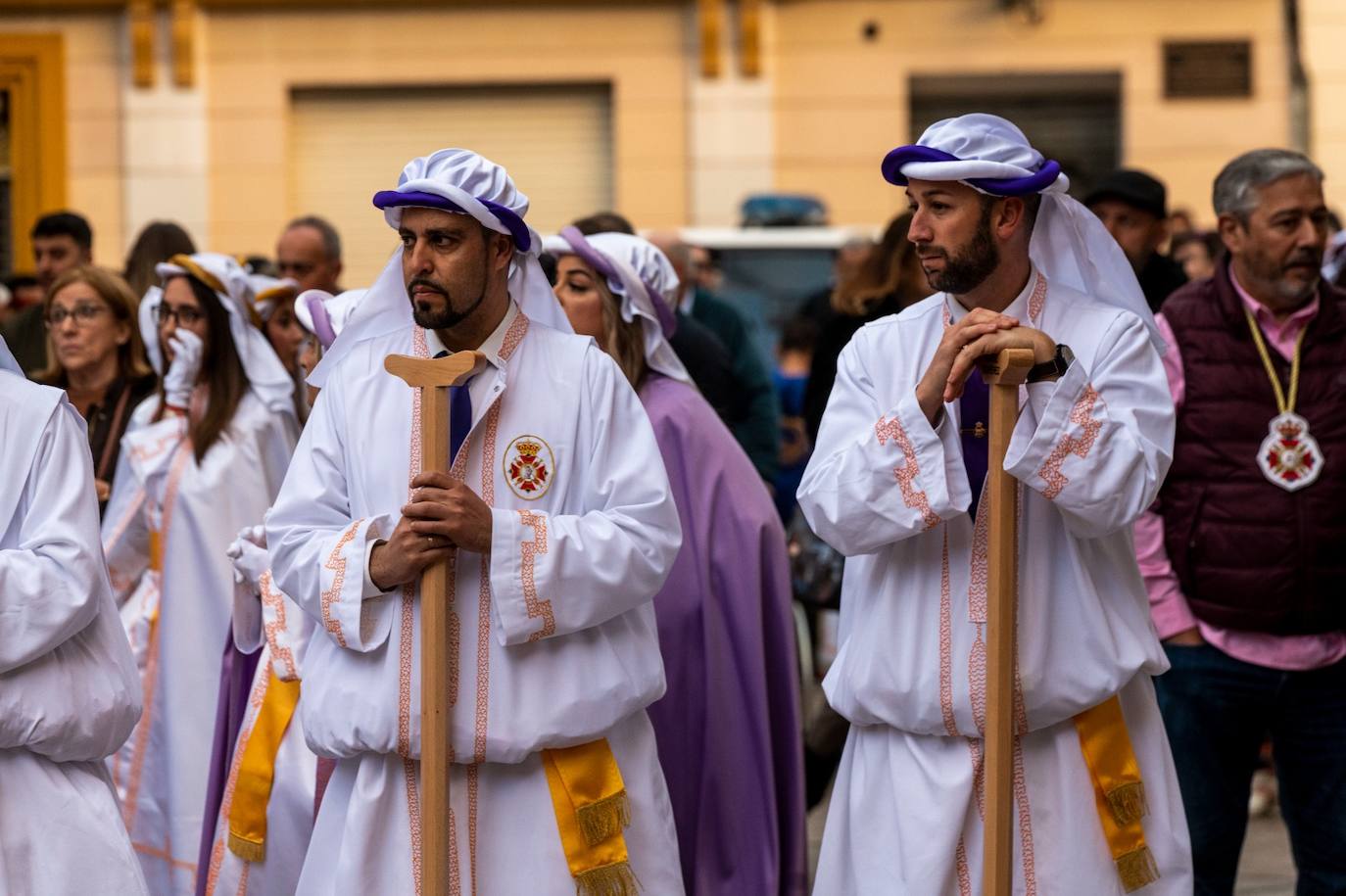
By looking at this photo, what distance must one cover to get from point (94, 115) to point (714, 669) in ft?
37.3

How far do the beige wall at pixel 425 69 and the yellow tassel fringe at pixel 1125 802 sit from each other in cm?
1149

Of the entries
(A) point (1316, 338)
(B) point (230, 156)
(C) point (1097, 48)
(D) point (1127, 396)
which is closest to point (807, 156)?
(C) point (1097, 48)

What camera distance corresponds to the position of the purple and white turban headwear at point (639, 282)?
574 centimetres

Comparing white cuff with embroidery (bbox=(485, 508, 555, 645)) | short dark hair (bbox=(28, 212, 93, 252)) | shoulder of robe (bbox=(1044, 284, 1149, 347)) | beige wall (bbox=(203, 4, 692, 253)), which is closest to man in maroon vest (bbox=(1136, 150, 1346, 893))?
shoulder of robe (bbox=(1044, 284, 1149, 347))

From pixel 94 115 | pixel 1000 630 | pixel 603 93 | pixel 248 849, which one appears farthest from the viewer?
pixel 603 93

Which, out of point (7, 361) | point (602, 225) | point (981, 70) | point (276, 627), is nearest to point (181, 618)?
point (276, 627)

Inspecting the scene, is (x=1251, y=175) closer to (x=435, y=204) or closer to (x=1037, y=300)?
(x=1037, y=300)

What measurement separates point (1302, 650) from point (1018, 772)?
1411 millimetres

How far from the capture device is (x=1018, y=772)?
4418mm

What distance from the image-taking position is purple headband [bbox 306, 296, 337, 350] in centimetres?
557

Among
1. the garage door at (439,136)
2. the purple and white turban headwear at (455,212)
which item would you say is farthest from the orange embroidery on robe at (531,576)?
the garage door at (439,136)

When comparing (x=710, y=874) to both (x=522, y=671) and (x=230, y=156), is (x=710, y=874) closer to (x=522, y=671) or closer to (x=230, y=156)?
(x=522, y=671)

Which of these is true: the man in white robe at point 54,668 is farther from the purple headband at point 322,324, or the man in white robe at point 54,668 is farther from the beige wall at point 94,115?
the beige wall at point 94,115

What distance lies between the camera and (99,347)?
7215mm
